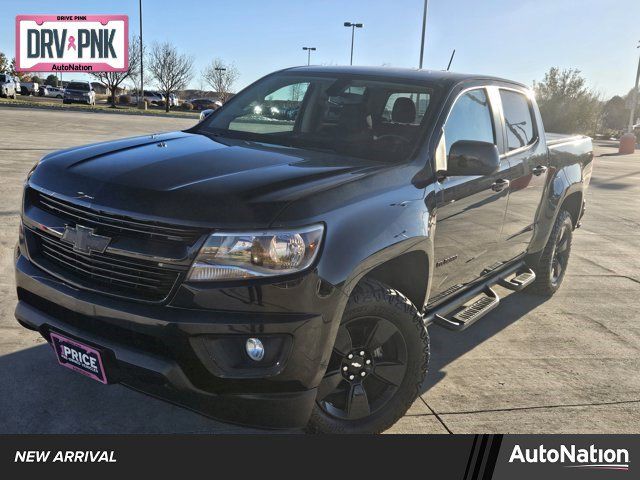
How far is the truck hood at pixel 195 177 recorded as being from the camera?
2398mm

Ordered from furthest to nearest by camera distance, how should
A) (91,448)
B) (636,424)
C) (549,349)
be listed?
1. (549,349)
2. (636,424)
3. (91,448)

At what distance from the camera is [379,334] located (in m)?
2.93

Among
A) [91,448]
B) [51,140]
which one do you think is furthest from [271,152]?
[51,140]

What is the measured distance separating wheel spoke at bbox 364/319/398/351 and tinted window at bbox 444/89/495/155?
1136 millimetres

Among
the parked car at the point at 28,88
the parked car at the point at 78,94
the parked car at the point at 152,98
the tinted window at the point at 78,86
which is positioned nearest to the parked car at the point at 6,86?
the parked car at the point at 78,94

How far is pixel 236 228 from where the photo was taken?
2.35m

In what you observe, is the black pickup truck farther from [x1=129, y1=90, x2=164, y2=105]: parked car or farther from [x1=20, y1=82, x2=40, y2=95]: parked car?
[x1=20, y1=82, x2=40, y2=95]: parked car

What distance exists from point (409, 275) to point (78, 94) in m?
46.6

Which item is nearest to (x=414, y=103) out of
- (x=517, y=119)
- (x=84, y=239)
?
(x=517, y=119)

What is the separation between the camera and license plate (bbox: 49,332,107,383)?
100.0 inches

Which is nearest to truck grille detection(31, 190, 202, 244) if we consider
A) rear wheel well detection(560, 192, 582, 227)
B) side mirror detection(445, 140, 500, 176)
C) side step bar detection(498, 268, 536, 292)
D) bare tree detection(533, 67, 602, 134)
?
side mirror detection(445, 140, 500, 176)

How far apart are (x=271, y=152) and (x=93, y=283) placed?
115 cm

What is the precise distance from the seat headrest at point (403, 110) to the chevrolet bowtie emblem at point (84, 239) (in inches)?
75.8

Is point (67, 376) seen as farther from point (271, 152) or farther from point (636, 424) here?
point (636, 424)
